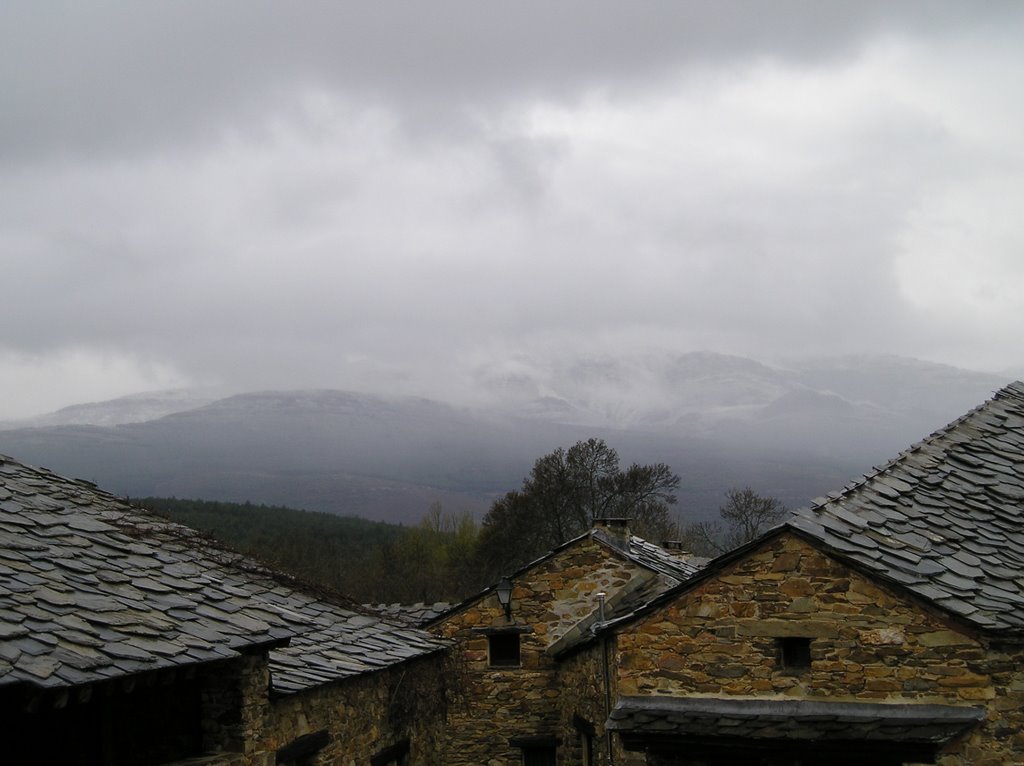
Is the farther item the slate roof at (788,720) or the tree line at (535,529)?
the tree line at (535,529)

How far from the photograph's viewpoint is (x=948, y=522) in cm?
1227

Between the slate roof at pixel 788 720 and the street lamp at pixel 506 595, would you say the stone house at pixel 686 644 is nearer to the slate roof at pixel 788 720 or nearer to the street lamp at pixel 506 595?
the slate roof at pixel 788 720

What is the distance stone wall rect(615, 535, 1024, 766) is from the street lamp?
6363 mm

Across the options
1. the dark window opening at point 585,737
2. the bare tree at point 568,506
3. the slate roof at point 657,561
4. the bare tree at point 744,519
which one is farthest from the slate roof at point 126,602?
the bare tree at point 744,519

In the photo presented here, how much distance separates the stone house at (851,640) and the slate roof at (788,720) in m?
0.02

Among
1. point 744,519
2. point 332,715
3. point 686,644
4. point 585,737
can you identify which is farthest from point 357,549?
point 686,644

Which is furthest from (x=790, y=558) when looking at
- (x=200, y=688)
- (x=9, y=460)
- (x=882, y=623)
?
(x=9, y=460)

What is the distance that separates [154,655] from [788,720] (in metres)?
6.57

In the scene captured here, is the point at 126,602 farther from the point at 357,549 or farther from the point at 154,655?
the point at 357,549

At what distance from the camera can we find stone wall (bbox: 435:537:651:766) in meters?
17.9

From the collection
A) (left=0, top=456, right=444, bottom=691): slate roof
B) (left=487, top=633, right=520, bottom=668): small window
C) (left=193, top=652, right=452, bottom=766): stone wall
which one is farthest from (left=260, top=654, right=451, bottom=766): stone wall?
(left=487, top=633, right=520, bottom=668): small window

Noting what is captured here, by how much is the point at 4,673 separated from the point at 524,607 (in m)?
11.7

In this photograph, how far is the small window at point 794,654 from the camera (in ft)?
36.4

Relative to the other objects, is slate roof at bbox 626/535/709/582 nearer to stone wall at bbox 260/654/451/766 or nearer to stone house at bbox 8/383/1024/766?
stone wall at bbox 260/654/451/766
